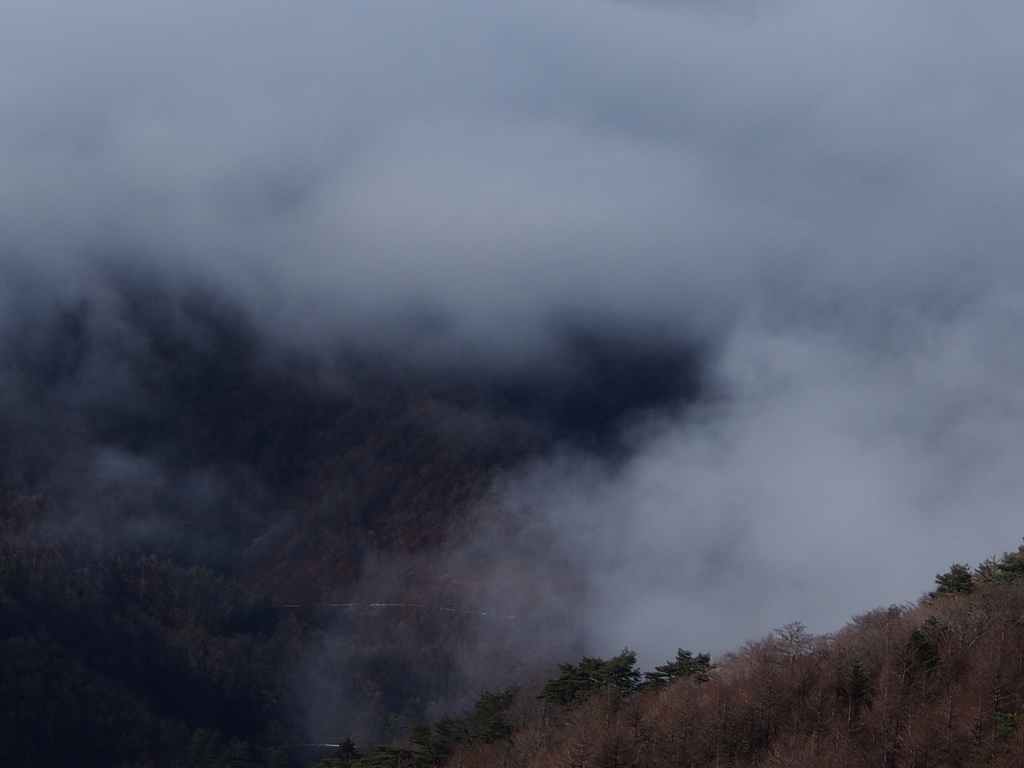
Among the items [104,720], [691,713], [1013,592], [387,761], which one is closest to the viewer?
[691,713]

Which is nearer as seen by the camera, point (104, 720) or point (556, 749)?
point (556, 749)

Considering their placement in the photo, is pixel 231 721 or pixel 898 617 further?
pixel 231 721

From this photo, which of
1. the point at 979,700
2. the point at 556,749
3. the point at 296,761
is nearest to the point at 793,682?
the point at 979,700

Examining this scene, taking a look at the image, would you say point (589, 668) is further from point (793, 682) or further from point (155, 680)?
point (155, 680)

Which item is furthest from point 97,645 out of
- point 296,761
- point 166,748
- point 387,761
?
point 387,761

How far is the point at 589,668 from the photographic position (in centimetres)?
9694

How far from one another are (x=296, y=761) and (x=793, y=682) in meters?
138

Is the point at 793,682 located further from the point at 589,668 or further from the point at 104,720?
the point at 104,720

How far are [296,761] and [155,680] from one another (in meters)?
31.7

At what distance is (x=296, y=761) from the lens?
19150 centimetres

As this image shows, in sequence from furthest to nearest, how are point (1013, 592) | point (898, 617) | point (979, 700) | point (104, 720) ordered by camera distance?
point (104, 720) → point (898, 617) → point (1013, 592) → point (979, 700)

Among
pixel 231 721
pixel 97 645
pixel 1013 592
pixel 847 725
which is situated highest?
pixel 97 645

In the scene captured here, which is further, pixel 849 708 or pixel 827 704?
pixel 827 704

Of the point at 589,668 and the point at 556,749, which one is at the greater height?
the point at 589,668
